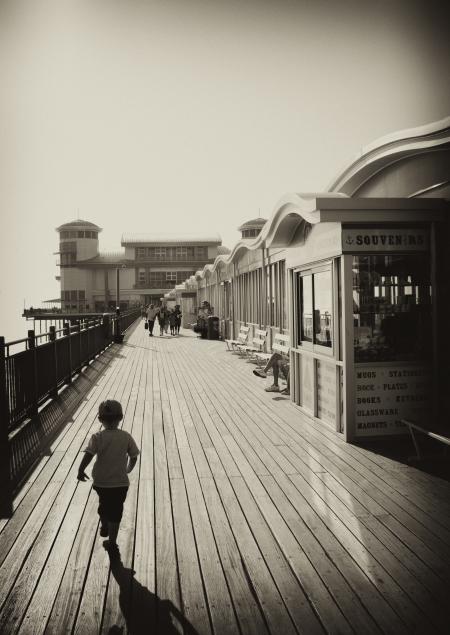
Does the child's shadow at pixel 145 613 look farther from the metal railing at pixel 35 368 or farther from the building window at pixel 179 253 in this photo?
the building window at pixel 179 253

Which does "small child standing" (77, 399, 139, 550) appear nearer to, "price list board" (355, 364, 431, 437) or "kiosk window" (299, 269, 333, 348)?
"price list board" (355, 364, 431, 437)

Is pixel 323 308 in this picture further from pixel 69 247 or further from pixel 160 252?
pixel 69 247

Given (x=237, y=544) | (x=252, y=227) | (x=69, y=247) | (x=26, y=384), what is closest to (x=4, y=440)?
(x=26, y=384)

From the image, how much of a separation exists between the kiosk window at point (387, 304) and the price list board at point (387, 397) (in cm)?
17

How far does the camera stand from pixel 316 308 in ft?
26.8

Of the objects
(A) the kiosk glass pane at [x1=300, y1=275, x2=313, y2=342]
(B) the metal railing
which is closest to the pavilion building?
(B) the metal railing

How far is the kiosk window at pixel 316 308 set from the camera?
7.66 meters

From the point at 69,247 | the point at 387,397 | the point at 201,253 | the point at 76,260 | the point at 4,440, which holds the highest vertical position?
the point at 69,247

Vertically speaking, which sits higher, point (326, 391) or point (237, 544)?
point (326, 391)

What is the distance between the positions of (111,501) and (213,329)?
2183 centimetres

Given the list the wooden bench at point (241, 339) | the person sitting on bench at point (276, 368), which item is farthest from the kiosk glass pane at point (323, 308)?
the wooden bench at point (241, 339)

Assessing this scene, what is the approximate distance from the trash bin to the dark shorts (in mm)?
21641

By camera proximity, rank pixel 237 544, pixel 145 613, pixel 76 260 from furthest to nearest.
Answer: pixel 76 260 → pixel 237 544 → pixel 145 613

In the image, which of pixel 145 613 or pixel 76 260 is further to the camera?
pixel 76 260
